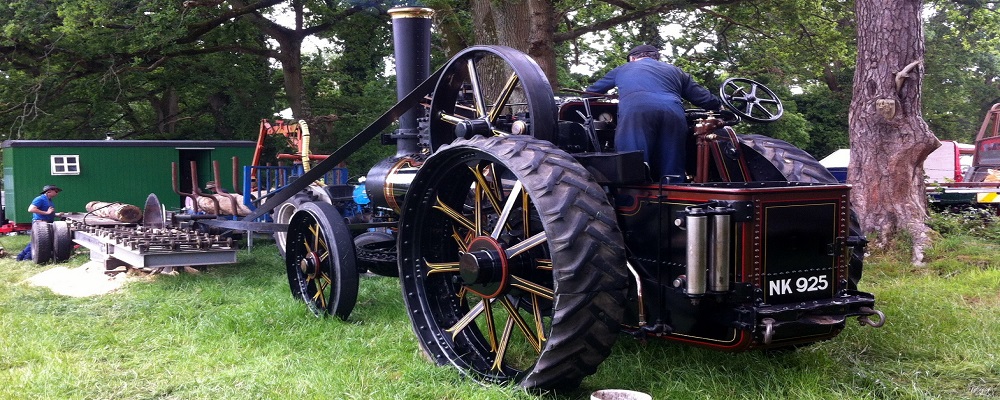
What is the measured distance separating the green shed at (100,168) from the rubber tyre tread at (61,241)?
3.93 meters

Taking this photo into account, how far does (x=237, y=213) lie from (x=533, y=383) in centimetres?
809

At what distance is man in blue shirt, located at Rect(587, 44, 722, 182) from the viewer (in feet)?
14.7

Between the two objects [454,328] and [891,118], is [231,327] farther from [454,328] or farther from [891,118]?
[891,118]

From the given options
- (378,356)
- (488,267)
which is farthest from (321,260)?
(488,267)

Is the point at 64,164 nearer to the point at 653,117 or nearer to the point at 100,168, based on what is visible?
the point at 100,168

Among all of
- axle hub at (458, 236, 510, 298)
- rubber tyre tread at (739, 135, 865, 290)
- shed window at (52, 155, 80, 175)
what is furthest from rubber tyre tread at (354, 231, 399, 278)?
shed window at (52, 155, 80, 175)

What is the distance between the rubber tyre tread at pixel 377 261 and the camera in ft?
20.4

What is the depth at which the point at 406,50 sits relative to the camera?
6.72 metres

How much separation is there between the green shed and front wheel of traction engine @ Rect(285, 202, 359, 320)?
8187mm

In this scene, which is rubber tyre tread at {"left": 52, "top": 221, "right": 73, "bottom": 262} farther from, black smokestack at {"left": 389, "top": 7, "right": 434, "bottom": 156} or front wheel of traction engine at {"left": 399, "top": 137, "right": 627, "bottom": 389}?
front wheel of traction engine at {"left": 399, "top": 137, "right": 627, "bottom": 389}

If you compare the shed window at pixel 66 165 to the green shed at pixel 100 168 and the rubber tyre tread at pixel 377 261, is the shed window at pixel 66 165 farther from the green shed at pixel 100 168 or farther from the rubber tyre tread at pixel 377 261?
the rubber tyre tread at pixel 377 261

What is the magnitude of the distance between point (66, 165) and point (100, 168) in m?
0.53

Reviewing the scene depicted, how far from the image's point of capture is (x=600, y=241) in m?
3.58

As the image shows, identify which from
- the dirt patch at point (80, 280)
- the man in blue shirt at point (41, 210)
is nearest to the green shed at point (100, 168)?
the man in blue shirt at point (41, 210)
